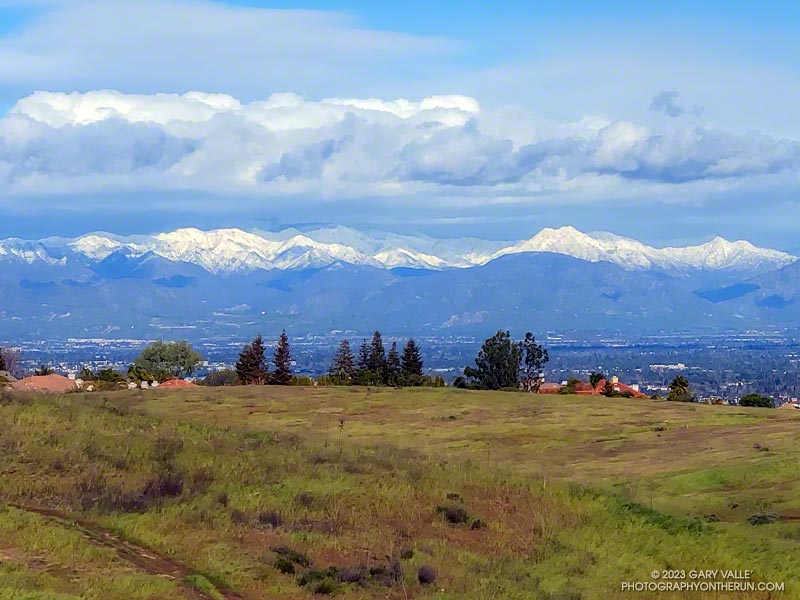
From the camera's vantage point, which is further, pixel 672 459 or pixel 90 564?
pixel 672 459

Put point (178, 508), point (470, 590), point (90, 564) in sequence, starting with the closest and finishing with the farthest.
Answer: point (90, 564) → point (470, 590) → point (178, 508)

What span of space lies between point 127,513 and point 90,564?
2.90 metres

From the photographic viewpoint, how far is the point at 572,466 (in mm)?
30203

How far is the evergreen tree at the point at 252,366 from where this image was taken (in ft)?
299

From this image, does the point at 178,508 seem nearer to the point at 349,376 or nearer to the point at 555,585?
the point at 555,585

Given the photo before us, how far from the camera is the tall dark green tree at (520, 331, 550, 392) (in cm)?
9181

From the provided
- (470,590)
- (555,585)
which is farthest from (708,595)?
(470,590)

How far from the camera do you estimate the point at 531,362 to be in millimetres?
92312

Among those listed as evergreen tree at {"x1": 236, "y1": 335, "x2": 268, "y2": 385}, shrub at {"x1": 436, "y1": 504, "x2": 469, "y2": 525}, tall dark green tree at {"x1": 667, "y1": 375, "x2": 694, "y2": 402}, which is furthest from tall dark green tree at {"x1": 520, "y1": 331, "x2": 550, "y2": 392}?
shrub at {"x1": 436, "y1": 504, "x2": 469, "y2": 525}

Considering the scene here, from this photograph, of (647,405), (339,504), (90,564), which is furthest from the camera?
(647,405)

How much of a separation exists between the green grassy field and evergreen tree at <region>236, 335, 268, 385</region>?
64460mm

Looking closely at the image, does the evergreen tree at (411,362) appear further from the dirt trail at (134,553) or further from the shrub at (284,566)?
the shrub at (284,566)

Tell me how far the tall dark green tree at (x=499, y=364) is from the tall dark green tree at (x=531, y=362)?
0.87 m

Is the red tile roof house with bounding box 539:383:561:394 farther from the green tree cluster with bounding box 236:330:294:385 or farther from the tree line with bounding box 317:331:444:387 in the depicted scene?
the green tree cluster with bounding box 236:330:294:385
